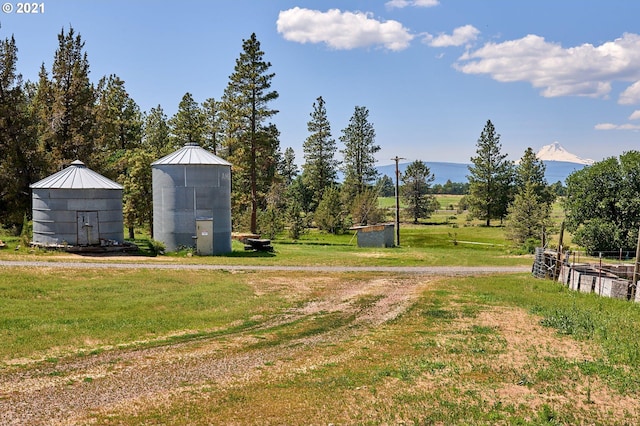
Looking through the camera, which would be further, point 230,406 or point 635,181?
point 635,181

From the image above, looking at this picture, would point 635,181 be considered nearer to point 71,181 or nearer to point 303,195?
point 71,181

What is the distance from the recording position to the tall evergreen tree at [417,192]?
103m

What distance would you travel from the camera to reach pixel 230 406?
10414 mm

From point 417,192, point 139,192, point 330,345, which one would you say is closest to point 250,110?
point 139,192

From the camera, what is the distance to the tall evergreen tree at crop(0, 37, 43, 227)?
44.4m

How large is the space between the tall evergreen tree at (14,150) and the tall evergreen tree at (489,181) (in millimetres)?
69771

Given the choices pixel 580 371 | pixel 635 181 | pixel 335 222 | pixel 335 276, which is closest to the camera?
pixel 580 371

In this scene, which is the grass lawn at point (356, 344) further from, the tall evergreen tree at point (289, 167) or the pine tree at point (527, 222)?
the tall evergreen tree at point (289, 167)

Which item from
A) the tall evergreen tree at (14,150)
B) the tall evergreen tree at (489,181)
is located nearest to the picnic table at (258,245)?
the tall evergreen tree at (14,150)

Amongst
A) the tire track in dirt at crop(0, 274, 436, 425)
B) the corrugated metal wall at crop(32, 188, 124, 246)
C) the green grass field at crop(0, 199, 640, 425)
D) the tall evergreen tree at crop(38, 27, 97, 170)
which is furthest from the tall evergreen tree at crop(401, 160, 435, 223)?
the tire track in dirt at crop(0, 274, 436, 425)

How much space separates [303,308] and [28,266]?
14664mm

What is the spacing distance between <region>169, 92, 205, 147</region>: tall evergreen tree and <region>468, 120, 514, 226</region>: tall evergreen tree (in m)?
48.8

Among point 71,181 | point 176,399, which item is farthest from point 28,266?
point 176,399

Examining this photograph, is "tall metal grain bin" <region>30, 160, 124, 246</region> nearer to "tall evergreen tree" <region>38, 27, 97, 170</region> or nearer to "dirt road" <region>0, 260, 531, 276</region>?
"dirt road" <region>0, 260, 531, 276</region>
